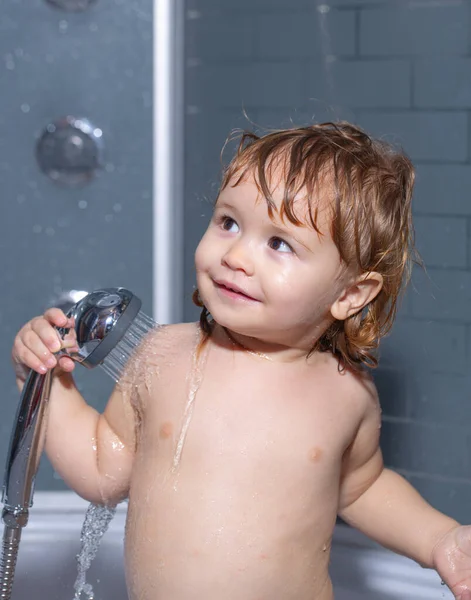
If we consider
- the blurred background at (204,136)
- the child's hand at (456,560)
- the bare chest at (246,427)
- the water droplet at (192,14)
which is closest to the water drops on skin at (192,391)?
the bare chest at (246,427)

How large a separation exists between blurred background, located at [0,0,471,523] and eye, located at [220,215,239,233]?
45cm

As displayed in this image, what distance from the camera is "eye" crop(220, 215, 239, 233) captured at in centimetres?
95

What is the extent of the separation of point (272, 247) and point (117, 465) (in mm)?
329

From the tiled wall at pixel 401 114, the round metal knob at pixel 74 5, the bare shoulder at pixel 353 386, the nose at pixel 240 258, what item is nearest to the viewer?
the nose at pixel 240 258

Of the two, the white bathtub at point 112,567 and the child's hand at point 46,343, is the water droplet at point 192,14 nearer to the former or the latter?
the child's hand at point 46,343

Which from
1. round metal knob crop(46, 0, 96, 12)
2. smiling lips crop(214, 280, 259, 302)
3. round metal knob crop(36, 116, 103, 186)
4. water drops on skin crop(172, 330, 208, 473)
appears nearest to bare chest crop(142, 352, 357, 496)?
water drops on skin crop(172, 330, 208, 473)

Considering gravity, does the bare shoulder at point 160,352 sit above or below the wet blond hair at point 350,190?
below

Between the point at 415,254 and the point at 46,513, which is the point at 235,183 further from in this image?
the point at 46,513

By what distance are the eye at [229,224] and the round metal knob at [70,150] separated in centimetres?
56

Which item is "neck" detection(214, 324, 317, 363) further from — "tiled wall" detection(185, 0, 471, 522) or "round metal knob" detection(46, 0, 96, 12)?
"round metal knob" detection(46, 0, 96, 12)

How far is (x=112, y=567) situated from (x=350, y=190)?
763 mm

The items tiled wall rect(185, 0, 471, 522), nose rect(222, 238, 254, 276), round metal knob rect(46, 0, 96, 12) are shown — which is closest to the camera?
nose rect(222, 238, 254, 276)

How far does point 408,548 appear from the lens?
1.06 metres

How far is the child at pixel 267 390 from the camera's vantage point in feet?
3.06
